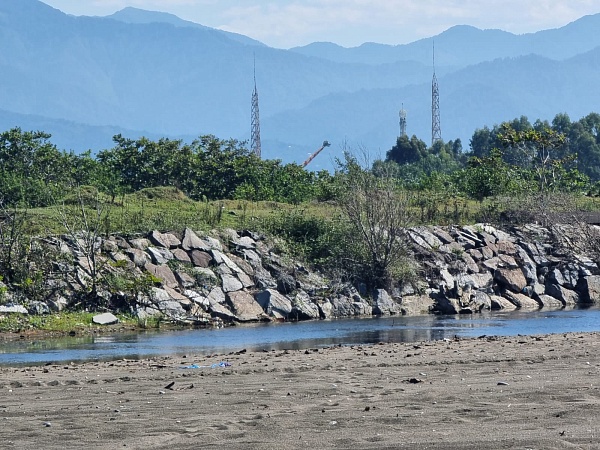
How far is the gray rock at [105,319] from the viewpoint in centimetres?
3150

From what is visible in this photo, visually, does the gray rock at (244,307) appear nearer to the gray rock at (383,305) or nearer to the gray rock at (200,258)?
the gray rock at (200,258)

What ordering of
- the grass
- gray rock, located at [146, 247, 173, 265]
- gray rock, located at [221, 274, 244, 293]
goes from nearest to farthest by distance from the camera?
1. the grass
2. gray rock, located at [221, 274, 244, 293]
3. gray rock, located at [146, 247, 173, 265]

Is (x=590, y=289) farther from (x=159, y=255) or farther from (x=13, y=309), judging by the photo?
(x=13, y=309)

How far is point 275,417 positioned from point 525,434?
3130 mm

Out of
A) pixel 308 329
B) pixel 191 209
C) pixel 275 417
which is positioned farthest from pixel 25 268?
pixel 275 417

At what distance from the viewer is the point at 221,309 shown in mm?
34406

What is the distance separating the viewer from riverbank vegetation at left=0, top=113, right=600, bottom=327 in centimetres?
3847

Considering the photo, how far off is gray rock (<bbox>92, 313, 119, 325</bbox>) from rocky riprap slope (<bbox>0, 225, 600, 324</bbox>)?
1.04 m

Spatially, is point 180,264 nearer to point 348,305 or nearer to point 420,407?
point 348,305

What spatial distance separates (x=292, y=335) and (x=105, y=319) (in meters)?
5.95

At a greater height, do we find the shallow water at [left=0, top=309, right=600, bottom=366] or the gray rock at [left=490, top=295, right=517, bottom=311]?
the gray rock at [left=490, top=295, right=517, bottom=311]

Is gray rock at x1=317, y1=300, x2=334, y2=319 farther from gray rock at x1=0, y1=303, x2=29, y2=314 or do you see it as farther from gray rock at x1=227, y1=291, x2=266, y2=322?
gray rock at x1=0, y1=303, x2=29, y2=314

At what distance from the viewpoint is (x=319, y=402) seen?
1438cm

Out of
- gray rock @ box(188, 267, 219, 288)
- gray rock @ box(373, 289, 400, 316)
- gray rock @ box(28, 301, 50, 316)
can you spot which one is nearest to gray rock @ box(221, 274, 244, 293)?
gray rock @ box(188, 267, 219, 288)
